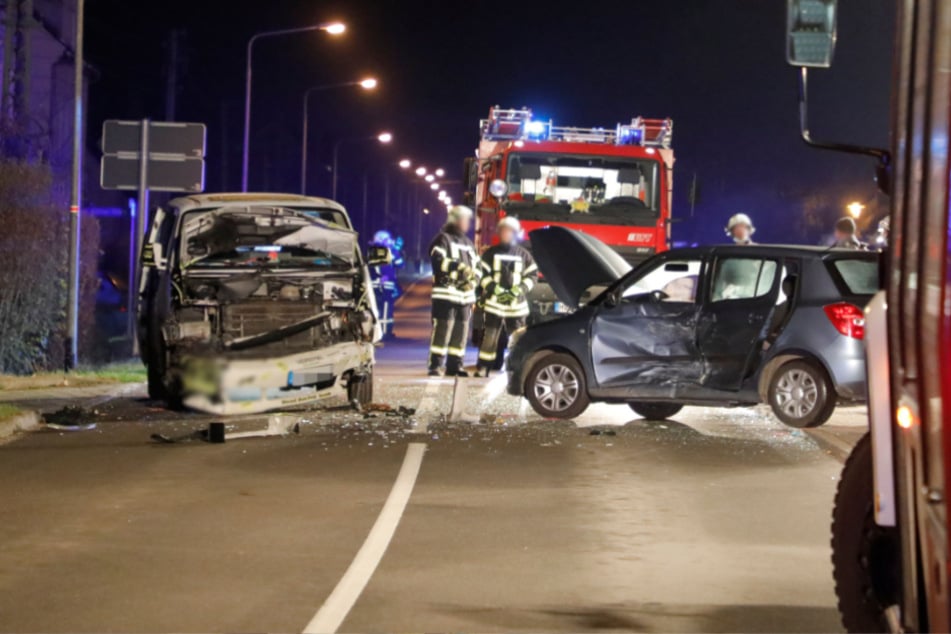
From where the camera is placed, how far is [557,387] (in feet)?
47.6

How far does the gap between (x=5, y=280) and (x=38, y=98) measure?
29.4 metres

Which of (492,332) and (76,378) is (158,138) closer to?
(76,378)

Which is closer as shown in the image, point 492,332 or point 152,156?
point 492,332

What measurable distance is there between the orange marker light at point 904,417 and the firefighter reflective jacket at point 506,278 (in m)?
14.3

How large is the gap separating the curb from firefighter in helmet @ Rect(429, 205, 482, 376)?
220 inches

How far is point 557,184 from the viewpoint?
2336 cm

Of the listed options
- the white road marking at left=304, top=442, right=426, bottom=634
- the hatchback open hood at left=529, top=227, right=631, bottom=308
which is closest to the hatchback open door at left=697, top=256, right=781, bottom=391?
the white road marking at left=304, top=442, right=426, bottom=634

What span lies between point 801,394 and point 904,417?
29.0 feet

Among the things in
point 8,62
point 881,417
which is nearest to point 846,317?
point 881,417

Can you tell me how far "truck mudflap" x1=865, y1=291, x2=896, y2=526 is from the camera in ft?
15.1

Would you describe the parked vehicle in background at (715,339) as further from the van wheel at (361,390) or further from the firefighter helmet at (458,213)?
the firefighter helmet at (458,213)

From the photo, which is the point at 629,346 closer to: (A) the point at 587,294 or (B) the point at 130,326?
(A) the point at 587,294

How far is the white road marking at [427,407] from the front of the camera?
546 inches

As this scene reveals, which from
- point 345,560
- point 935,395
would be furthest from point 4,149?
point 935,395
